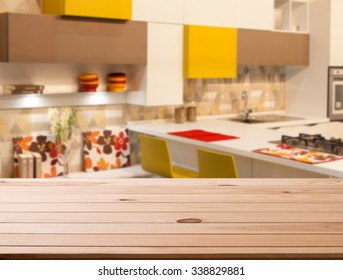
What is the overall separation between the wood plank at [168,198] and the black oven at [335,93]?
442cm

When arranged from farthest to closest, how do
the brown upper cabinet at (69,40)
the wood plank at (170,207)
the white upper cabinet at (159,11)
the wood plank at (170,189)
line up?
the white upper cabinet at (159,11) → the brown upper cabinet at (69,40) → the wood plank at (170,189) → the wood plank at (170,207)

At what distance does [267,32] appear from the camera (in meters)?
5.28

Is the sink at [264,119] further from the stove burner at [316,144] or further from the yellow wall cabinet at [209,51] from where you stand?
the stove burner at [316,144]

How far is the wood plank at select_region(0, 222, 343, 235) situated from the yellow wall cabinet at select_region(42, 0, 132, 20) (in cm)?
320

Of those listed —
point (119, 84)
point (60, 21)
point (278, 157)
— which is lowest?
point (278, 157)

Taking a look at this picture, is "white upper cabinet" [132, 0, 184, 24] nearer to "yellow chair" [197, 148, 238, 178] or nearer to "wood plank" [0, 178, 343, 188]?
"yellow chair" [197, 148, 238, 178]

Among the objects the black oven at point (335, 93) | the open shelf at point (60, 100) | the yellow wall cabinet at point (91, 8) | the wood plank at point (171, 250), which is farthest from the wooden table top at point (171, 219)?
the black oven at point (335, 93)

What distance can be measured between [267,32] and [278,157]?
2417mm

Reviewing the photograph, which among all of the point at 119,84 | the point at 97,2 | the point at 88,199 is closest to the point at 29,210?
the point at 88,199

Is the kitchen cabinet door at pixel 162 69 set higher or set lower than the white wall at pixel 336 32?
lower

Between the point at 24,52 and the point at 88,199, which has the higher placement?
the point at 24,52

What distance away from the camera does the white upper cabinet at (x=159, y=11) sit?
443 cm

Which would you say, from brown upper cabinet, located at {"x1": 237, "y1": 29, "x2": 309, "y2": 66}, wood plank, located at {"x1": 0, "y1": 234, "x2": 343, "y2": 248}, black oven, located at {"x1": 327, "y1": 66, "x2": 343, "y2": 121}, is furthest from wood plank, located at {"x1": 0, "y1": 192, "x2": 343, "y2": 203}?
black oven, located at {"x1": 327, "y1": 66, "x2": 343, "y2": 121}
